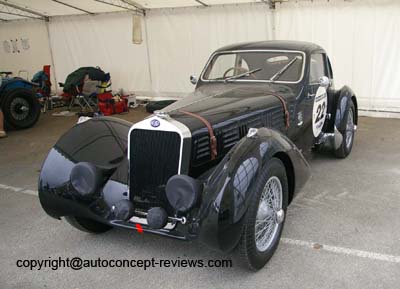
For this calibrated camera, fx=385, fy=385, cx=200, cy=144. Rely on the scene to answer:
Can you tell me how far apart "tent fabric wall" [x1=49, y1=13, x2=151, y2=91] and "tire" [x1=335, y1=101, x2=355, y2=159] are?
565cm

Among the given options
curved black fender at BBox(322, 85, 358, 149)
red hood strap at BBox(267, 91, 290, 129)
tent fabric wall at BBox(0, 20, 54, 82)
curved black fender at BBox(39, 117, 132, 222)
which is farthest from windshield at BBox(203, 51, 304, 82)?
tent fabric wall at BBox(0, 20, 54, 82)

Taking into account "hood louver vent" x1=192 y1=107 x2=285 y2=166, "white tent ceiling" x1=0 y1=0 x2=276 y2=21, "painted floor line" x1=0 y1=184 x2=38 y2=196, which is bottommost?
"painted floor line" x1=0 y1=184 x2=38 y2=196

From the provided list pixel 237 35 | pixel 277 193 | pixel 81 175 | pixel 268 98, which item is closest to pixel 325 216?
pixel 277 193

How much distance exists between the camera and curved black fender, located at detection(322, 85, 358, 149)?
15.1 ft

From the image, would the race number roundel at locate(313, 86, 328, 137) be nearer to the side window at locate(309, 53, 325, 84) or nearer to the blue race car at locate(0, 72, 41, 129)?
the side window at locate(309, 53, 325, 84)

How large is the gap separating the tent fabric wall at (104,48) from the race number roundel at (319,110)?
18.9ft

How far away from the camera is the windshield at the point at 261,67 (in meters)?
3.96

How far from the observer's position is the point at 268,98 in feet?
11.3

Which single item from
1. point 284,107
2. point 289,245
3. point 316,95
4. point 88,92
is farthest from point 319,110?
point 88,92

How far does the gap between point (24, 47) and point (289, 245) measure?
35.5 ft

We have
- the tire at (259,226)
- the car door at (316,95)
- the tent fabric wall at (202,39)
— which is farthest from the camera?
the tent fabric wall at (202,39)

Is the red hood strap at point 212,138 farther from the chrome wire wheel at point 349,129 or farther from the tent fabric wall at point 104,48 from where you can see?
the tent fabric wall at point 104,48

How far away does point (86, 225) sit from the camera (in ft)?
10.0

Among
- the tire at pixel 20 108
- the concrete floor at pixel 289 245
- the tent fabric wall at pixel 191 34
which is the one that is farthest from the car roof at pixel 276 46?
the tire at pixel 20 108
